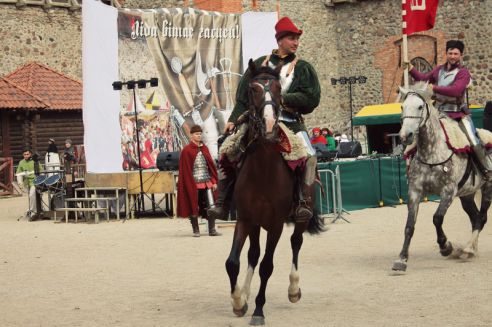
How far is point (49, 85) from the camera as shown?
1581 inches

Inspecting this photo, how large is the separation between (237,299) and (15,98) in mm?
29547

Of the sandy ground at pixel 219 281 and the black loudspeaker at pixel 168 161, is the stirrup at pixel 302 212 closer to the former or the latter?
the sandy ground at pixel 219 281

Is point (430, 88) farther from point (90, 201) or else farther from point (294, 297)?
point (90, 201)

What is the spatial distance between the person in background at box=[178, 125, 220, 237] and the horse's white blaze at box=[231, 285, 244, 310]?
8602 millimetres

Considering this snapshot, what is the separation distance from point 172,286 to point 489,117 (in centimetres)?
954

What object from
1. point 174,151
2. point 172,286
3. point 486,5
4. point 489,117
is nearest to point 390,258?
point 172,286

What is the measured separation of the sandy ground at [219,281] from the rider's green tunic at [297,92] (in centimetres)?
166

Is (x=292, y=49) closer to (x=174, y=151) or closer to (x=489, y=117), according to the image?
(x=489, y=117)

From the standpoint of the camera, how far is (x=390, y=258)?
12.8 meters

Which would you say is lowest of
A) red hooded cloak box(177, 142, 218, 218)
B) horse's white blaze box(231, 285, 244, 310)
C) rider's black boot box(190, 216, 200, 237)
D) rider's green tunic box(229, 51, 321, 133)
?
rider's black boot box(190, 216, 200, 237)

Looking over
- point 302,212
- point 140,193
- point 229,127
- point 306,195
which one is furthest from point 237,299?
point 140,193

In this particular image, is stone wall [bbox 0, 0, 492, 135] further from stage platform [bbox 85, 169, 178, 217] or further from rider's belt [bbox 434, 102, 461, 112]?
rider's belt [bbox 434, 102, 461, 112]

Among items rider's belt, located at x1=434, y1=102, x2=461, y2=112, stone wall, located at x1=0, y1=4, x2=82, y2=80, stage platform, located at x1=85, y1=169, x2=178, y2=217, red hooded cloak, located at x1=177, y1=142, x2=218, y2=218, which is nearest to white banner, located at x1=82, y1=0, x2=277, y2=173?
stage platform, located at x1=85, y1=169, x2=178, y2=217

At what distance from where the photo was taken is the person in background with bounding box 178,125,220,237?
56.8 feet
